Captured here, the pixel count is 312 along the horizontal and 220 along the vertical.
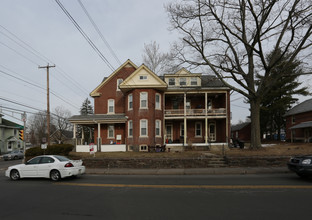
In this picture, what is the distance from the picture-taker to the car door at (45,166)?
11.8 metres

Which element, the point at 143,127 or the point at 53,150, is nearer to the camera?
the point at 53,150

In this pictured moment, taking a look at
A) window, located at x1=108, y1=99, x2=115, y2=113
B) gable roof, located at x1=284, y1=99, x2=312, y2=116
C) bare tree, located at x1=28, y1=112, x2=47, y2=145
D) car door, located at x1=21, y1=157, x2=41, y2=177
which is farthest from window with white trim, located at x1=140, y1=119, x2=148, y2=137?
bare tree, located at x1=28, y1=112, x2=47, y2=145

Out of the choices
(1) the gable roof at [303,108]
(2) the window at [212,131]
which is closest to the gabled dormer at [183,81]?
(2) the window at [212,131]

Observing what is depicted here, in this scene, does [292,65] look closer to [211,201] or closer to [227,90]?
[227,90]

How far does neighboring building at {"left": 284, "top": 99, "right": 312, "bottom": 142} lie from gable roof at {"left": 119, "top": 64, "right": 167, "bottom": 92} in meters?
22.8

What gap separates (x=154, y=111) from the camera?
80.8 feet

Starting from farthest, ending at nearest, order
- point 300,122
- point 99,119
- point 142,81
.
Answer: point 300,122 → point 99,119 → point 142,81

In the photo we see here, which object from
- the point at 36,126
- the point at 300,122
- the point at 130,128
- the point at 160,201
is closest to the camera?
the point at 160,201

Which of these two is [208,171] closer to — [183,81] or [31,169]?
[31,169]

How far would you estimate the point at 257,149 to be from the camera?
19.1 m

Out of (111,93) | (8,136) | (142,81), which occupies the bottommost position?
(8,136)

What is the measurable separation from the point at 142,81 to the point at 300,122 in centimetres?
2792


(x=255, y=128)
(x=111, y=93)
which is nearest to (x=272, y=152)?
(x=255, y=128)

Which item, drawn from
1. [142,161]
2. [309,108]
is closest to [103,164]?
[142,161]
